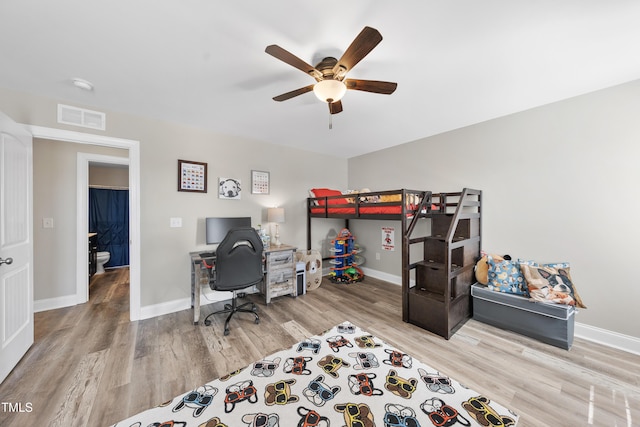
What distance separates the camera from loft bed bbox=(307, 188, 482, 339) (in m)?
2.34

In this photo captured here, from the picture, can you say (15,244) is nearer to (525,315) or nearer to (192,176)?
(192,176)

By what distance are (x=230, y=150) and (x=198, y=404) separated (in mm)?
2909

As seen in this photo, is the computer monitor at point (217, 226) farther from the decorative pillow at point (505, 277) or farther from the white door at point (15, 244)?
the decorative pillow at point (505, 277)

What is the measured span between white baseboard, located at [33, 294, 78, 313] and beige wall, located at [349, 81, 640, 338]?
17.7 ft

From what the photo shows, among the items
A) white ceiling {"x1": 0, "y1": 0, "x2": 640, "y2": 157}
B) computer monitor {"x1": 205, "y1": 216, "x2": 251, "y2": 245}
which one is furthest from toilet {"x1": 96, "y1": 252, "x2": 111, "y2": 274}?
white ceiling {"x1": 0, "y1": 0, "x2": 640, "y2": 157}

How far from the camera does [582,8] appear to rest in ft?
4.31

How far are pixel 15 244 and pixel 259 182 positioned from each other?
244 cm

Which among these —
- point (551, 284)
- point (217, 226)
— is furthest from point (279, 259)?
point (551, 284)

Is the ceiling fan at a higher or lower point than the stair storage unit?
higher

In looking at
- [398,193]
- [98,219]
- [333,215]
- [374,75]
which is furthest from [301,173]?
[98,219]

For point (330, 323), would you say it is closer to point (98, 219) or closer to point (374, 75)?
point (374, 75)

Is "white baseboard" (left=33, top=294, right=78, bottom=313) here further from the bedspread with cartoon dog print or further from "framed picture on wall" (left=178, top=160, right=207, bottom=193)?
the bedspread with cartoon dog print

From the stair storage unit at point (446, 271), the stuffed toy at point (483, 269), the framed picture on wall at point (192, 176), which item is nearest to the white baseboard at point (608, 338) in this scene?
the stuffed toy at point (483, 269)

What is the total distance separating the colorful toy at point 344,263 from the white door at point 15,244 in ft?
11.5
